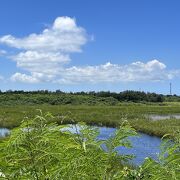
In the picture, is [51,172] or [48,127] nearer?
[51,172]

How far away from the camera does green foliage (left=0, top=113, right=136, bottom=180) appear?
2.95 metres

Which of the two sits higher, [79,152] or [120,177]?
[79,152]

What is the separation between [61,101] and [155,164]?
387ft

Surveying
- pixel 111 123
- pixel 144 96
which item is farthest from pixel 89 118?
pixel 144 96

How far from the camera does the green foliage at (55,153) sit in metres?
2.95

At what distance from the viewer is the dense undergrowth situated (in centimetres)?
293

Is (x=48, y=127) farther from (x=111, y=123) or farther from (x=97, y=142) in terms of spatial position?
(x=111, y=123)

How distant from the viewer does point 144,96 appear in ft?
458

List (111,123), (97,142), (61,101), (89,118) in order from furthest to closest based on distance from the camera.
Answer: (61,101) → (89,118) → (111,123) → (97,142)

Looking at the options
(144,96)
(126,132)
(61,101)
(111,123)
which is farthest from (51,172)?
(144,96)

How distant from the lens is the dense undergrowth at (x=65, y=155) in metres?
2.93

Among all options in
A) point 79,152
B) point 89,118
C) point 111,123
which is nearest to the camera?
point 79,152

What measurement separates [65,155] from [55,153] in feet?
0.23

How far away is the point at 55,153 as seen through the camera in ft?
9.84
